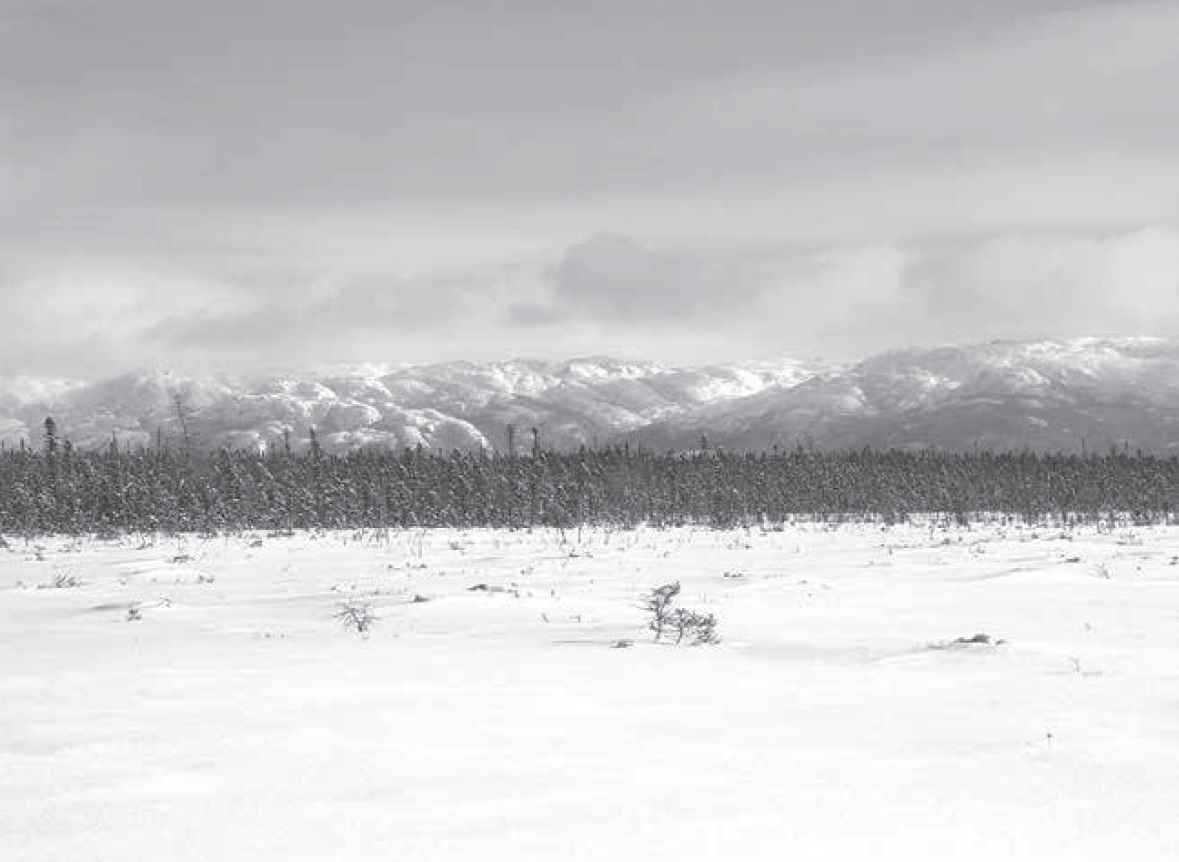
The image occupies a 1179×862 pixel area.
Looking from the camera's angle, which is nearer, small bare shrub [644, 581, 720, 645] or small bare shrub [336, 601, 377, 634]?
small bare shrub [644, 581, 720, 645]

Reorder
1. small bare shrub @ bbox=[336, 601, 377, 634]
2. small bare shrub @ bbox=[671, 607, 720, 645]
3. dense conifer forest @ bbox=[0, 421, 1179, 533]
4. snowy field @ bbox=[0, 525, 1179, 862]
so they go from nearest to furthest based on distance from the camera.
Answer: snowy field @ bbox=[0, 525, 1179, 862] → small bare shrub @ bbox=[671, 607, 720, 645] → small bare shrub @ bbox=[336, 601, 377, 634] → dense conifer forest @ bbox=[0, 421, 1179, 533]

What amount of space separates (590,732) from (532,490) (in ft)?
269

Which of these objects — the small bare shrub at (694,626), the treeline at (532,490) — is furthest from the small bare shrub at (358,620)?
the treeline at (532,490)

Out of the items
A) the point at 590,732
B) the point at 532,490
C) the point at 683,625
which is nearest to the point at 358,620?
the point at 683,625

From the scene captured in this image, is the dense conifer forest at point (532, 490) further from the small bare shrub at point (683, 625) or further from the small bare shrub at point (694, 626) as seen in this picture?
the small bare shrub at point (694, 626)

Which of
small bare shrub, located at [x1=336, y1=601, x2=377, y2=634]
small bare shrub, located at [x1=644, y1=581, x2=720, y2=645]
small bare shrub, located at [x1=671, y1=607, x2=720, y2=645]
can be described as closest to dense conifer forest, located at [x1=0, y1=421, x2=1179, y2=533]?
small bare shrub, located at [x1=336, y1=601, x2=377, y2=634]

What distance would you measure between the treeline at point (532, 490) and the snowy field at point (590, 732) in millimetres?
53152

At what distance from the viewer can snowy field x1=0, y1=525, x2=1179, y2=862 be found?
196 inches

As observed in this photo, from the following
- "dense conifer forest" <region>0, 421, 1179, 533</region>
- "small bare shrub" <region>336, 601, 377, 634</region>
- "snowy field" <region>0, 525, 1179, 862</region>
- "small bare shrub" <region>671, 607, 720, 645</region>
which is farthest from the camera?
"dense conifer forest" <region>0, 421, 1179, 533</region>

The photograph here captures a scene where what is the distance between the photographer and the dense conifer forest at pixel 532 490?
248 ft

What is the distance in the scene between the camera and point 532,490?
89.1 meters

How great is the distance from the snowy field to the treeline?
174 feet

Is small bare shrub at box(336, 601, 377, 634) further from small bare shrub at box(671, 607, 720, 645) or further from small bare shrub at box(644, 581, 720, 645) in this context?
small bare shrub at box(671, 607, 720, 645)

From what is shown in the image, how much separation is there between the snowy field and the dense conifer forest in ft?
172
